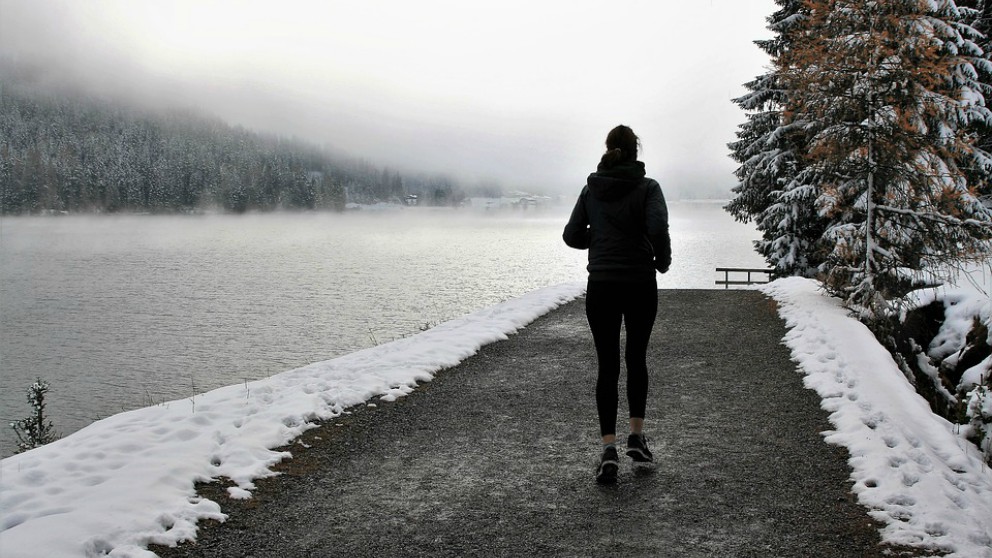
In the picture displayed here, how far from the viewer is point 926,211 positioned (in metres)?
12.8

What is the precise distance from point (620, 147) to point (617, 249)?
696 mm

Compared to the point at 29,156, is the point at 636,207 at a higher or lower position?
lower

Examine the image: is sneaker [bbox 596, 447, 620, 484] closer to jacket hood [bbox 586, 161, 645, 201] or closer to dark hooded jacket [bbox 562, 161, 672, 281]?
dark hooded jacket [bbox 562, 161, 672, 281]

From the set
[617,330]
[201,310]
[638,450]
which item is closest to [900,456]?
[638,450]

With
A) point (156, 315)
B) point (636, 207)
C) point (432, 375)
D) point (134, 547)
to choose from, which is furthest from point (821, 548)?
point (156, 315)

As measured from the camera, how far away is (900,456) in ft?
16.8

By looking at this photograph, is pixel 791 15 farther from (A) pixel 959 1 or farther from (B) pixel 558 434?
(B) pixel 558 434

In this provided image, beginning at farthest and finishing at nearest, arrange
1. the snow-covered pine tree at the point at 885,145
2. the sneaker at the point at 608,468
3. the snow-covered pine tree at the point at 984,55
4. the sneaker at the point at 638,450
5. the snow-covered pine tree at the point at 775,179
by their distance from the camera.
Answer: the snow-covered pine tree at the point at 775,179 → the snow-covered pine tree at the point at 984,55 → the snow-covered pine tree at the point at 885,145 → the sneaker at the point at 638,450 → the sneaker at the point at 608,468

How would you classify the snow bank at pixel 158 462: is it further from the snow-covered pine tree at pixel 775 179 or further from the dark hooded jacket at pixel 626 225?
the snow-covered pine tree at pixel 775 179

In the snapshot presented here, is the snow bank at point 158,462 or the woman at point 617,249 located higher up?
the woman at point 617,249

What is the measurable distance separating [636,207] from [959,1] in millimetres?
22682

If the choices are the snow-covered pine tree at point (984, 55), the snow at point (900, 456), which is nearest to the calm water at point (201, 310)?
the snow at point (900, 456)

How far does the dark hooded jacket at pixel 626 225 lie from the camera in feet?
15.1

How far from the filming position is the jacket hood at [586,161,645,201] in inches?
184
